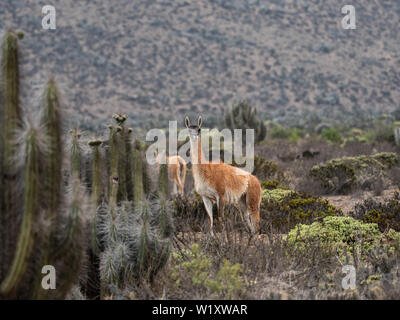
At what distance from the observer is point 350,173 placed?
10562mm

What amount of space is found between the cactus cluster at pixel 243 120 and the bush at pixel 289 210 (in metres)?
12.1

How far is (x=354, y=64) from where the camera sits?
42031 millimetres

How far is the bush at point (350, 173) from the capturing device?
10.4 meters

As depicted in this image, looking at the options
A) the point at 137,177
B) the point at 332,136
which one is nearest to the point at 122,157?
the point at 137,177

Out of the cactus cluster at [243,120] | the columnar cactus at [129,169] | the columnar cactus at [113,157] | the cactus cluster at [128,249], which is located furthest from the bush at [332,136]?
the cactus cluster at [128,249]

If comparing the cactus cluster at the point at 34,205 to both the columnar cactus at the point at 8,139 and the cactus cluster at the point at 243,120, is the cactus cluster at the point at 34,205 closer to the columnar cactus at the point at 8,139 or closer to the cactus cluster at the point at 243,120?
the columnar cactus at the point at 8,139

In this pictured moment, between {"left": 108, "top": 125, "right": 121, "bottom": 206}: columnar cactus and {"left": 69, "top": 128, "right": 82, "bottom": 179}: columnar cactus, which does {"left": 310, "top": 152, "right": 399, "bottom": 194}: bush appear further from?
→ {"left": 69, "top": 128, "right": 82, "bottom": 179}: columnar cactus

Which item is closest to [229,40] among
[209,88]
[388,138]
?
[209,88]

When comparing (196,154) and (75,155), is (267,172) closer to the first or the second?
(196,154)

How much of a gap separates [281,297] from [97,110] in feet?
108

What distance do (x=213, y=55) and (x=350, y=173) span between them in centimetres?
3283

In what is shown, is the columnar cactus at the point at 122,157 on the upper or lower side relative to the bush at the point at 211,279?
upper

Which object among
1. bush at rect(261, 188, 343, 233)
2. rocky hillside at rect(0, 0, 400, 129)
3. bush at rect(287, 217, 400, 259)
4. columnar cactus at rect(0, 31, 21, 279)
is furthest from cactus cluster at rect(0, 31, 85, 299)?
rocky hillside at rect(0, 0, 400, 129)

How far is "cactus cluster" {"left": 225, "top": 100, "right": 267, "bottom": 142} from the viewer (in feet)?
67.3
